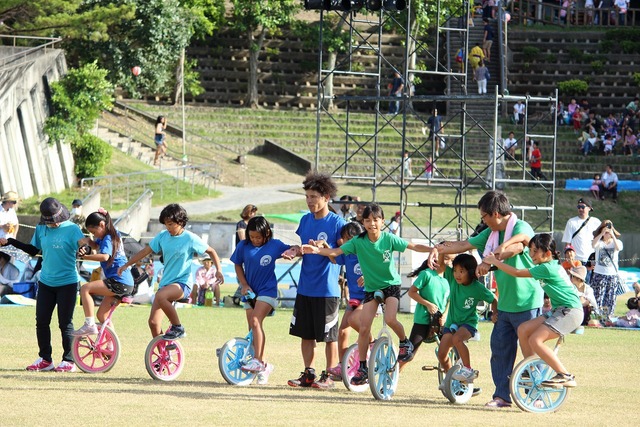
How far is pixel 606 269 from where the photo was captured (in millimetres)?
20469

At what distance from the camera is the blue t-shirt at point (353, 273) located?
472 inches

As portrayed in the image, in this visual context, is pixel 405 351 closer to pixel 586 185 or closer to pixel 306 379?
pixel 306 379

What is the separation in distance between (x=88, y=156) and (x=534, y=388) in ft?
91.6

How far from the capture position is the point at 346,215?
23.7 metres

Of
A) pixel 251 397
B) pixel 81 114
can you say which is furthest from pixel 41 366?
pixel 81 114

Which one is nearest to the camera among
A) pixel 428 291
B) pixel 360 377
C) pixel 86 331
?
pixel 360 377

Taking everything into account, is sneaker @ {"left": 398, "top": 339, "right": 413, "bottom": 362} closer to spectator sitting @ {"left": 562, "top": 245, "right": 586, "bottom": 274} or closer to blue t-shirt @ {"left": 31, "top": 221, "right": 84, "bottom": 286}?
blue t-shirt @ {"left": 31, "top": 221, "right": 84, "bottom": 286}

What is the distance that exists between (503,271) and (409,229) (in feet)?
71.7

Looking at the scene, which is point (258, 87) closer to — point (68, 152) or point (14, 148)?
point (68, 152)

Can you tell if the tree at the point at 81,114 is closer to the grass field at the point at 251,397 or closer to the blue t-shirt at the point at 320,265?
the grass field at the point at 251,397

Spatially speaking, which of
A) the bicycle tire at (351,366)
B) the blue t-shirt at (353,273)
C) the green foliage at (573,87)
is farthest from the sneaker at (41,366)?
the green foliage at (573,87)

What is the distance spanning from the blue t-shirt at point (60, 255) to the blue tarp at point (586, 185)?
2876 centimetres

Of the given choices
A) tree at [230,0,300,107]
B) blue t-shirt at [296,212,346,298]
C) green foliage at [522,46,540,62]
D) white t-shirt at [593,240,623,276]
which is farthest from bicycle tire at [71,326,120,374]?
green foliage at [522,46,540,62]

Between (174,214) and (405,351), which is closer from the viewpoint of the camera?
(405,351)
